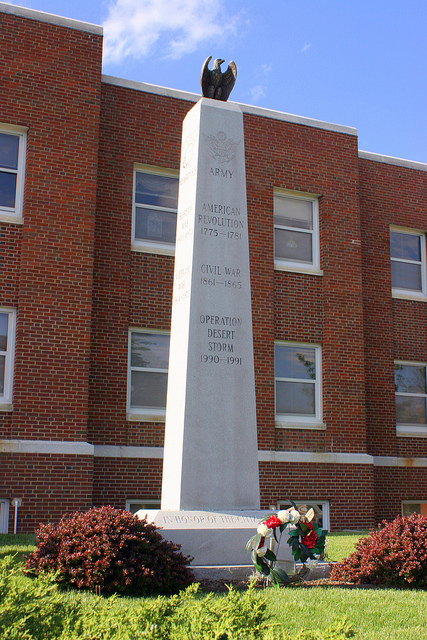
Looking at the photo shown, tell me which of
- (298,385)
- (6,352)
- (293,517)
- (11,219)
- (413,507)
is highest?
(11,219)

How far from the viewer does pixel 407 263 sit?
18.9 metres

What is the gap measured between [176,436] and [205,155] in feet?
11.9

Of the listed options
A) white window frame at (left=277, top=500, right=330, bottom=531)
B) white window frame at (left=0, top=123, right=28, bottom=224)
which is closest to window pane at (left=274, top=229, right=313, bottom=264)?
white window frame at (left=277, top=500, right=330, bottom=531)

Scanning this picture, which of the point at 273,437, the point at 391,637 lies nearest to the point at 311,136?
the point at 273,437

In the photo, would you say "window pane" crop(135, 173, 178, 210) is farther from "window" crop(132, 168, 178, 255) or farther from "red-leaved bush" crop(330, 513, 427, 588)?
"red-leaved bush" crop(330, 513, 427, 588)

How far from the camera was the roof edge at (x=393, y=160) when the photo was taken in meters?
18.7

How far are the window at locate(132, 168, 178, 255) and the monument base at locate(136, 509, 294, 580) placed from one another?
8.16 metres

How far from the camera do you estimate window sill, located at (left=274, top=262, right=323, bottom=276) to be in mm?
16406

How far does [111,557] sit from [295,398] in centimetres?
1006

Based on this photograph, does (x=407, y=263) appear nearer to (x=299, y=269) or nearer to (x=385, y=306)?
(x=385, y=306)

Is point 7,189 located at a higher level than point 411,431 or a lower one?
higher

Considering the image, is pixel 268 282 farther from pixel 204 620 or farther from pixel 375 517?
pixel 204 620

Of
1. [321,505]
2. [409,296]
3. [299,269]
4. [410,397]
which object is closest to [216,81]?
[299,269]

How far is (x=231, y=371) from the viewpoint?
28.7 feet
